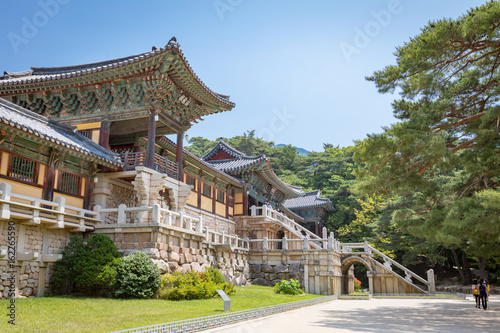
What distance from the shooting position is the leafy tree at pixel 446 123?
12.6 m

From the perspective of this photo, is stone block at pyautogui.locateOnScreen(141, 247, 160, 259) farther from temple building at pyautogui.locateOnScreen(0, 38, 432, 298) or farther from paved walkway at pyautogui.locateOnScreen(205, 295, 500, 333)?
paved walkway at pyautogui.locateOnScreen(205, 295, 500, 333)

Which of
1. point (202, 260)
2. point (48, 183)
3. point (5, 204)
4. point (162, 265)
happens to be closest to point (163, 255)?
point (162, 265)

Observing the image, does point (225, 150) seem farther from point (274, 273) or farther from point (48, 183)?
point (48, 183)

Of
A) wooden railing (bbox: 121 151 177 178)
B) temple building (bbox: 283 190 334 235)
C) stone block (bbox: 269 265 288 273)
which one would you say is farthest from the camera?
temple building (bbox: 283 190 334 235)

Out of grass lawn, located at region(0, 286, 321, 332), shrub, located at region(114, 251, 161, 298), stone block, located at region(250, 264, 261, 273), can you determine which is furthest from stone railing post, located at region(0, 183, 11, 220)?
stone block, located at region(250, 264, 261, 273)

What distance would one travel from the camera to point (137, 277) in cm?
1477

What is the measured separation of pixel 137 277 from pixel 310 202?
125ft

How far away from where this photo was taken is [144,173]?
19.1 meters

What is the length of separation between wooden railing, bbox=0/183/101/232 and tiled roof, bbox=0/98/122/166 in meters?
2.08

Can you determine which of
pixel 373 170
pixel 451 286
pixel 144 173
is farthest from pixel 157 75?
pixel 451 286

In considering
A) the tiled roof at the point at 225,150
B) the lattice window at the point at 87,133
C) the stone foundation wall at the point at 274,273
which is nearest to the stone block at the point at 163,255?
the lattice window at the point at 87,133

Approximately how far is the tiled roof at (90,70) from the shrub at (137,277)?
859cm

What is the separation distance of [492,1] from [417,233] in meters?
8.36

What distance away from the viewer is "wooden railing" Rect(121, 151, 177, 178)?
1934cm
